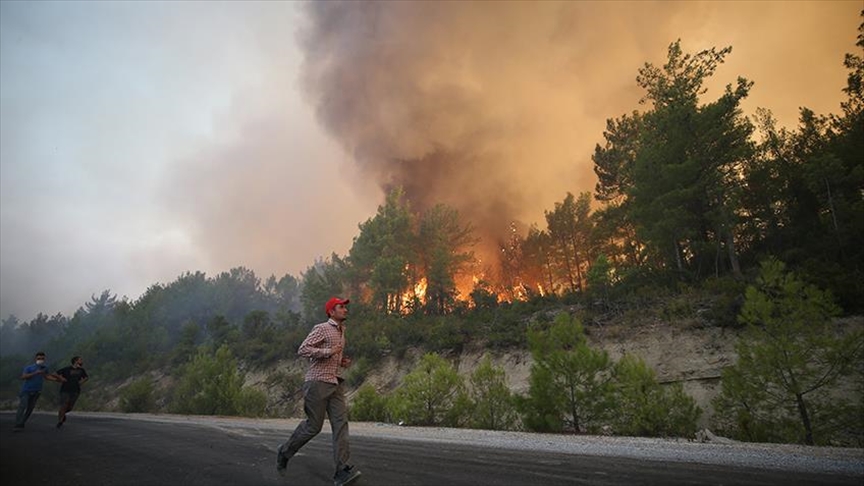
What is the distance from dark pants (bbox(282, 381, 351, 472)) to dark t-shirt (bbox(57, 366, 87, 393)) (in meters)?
12.5

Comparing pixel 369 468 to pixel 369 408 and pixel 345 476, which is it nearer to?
pixel 345 476


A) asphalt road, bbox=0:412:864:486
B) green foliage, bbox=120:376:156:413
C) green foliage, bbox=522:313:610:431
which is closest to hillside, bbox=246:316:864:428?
green foliage, bbox=522:313:610:431

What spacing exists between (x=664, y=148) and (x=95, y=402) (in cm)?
4934

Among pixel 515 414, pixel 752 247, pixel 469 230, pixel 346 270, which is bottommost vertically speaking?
pixel 515 414

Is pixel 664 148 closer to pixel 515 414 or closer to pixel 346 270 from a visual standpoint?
pixel 515 414

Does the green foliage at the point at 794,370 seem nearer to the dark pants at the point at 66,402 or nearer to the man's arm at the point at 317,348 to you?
the man's arm at the point at 317,348

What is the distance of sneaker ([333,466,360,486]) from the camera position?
3.76 meters

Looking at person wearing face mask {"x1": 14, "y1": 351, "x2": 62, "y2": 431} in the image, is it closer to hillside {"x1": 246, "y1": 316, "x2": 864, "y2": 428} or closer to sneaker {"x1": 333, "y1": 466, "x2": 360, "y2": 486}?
sneaker {"x1": 333, "y1": 466, "x2": 360, "y2": 486}

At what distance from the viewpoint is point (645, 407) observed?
9156mm

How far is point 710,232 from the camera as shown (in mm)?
25109

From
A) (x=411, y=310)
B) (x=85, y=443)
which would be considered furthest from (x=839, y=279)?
(x=411, y=310)

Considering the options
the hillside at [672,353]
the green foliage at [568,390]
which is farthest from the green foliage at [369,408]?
the hillside at [672,353]

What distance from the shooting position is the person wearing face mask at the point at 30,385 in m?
10.4

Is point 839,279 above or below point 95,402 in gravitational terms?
above
